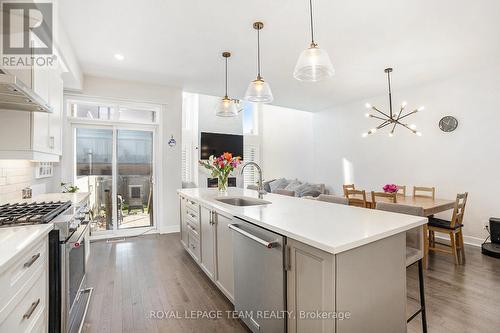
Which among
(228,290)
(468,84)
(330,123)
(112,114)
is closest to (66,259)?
(228,290)

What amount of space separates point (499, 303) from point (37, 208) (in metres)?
4.08

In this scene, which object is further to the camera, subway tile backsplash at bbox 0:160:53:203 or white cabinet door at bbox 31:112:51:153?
subway tile backsplash at bbox 0:160:53:203

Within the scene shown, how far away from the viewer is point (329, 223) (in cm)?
156

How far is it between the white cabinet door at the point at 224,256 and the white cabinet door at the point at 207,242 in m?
0.11

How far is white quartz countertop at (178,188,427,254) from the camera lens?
123 cm

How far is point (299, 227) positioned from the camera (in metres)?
1.45

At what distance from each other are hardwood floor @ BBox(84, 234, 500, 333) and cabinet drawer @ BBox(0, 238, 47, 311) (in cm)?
94

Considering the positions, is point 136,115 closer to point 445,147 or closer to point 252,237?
point 252,237

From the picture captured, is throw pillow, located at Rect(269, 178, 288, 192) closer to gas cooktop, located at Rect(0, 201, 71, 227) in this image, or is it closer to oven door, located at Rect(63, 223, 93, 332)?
oven door, located at Rect(63, 223, 93, 332)

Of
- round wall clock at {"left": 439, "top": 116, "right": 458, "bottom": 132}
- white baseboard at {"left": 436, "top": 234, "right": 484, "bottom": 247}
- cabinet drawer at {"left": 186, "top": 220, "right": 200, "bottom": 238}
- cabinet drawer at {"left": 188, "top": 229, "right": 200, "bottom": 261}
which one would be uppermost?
round wall clock at {"left": 439, "top": 116, "right": 458, "bottom": 132}


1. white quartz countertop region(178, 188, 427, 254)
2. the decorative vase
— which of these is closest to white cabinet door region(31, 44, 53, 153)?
white quartz countertop region(178, 188, 427, 254)

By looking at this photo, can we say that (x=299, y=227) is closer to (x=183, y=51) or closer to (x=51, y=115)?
(x=51, y=115)

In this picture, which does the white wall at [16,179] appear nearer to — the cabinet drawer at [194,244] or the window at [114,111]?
the window at [114,111]

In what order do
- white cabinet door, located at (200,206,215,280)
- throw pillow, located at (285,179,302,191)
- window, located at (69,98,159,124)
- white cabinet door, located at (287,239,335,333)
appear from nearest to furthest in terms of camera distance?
white cabinet door, located at (287,239,335,333) < white cabinet door, located at (200,206,215,280) < window, located at (69,98,159,124) < throw pillow, located at (285,179,302,191)
